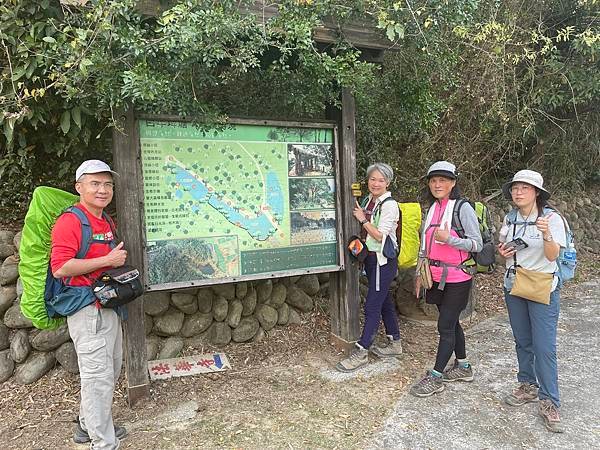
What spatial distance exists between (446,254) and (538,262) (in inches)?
25.5

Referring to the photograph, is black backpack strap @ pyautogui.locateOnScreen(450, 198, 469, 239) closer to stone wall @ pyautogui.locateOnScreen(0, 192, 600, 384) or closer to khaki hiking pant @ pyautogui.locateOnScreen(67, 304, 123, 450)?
stone wall @ pyautogui.locateOnScreen(0, 192, 600, 384)

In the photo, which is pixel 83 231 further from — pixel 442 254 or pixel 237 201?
pixel 442 254

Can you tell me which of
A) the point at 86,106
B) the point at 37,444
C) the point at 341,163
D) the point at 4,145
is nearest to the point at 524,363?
the point at 341,163

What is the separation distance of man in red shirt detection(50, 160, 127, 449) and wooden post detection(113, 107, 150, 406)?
1.50ft

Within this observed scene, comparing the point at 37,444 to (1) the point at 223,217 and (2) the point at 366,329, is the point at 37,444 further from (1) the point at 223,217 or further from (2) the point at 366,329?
(2) the point at 366,329

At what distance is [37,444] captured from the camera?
121 inches

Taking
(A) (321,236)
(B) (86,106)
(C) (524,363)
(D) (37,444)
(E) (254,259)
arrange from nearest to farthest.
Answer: (D) (37,444) < (B) (86,106) < (C) (524,363) < (E) (254,259) < (A) (321,236)

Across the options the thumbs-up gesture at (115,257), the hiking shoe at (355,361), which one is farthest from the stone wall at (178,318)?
the thumbs-up gesture at (115,257)

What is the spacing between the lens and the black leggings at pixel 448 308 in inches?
142

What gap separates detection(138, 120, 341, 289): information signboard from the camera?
140 inches

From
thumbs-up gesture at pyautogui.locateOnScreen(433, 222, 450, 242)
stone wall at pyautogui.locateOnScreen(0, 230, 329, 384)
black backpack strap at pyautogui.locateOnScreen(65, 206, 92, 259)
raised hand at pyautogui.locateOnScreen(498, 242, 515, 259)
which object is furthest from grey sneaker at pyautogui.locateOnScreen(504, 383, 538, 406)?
black backpack strap at pyautogui.locateOnScreen(65, 206, 92, 259)

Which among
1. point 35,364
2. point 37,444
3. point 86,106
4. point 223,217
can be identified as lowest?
point 37,444

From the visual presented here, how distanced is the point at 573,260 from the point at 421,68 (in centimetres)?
236

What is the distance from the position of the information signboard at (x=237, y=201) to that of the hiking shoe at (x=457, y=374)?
Result: 1352 millimetres
